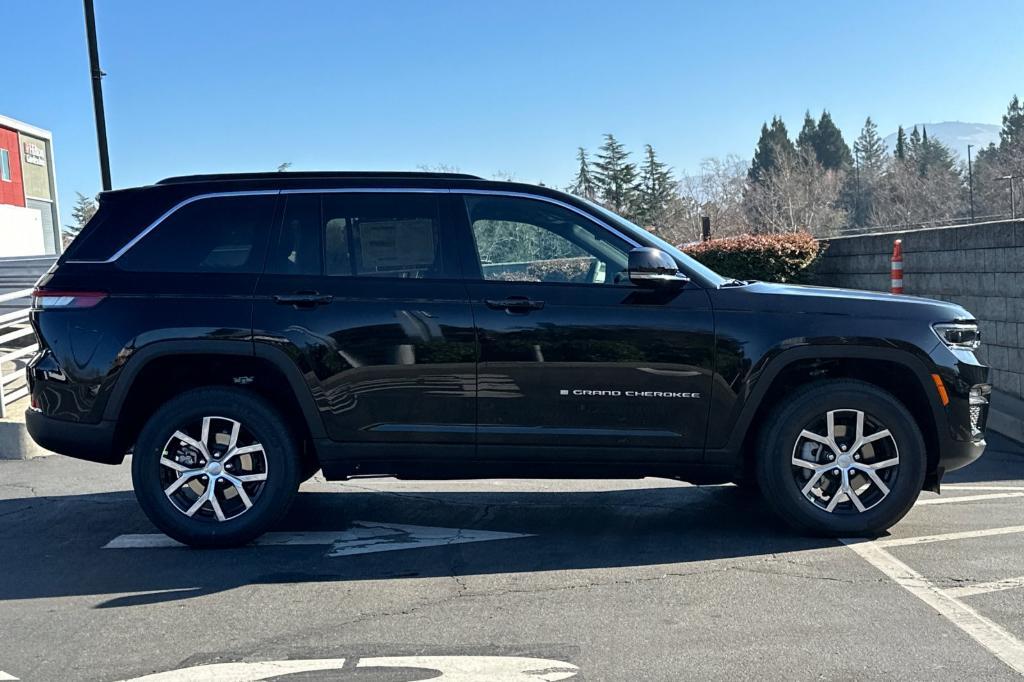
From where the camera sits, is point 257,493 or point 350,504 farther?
point 350,504

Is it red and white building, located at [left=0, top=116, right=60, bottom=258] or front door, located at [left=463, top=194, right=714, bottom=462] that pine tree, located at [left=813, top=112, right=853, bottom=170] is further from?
front door, located at [left=463, top=194, right=714, bottom=462]

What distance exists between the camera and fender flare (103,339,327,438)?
5.09m

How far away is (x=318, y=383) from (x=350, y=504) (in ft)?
4.81

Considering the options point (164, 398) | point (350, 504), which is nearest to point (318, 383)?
point (164, 398)

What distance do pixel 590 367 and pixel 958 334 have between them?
2.05 metres

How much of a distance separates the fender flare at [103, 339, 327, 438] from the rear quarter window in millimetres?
433

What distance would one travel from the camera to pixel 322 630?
13.2 feet

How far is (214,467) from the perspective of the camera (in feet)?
17.1

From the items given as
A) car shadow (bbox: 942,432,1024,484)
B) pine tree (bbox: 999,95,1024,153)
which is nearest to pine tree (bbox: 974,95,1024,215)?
pine tree (bbox: 999,95,1024,153)

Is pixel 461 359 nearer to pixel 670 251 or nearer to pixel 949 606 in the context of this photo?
pixel 670 251

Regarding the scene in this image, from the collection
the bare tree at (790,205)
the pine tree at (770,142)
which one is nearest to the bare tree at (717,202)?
the bare tree at (790,205)

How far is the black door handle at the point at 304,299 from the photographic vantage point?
5125 mm

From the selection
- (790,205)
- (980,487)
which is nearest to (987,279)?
(980,487)

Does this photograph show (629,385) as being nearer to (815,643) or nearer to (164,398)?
(815,643)
